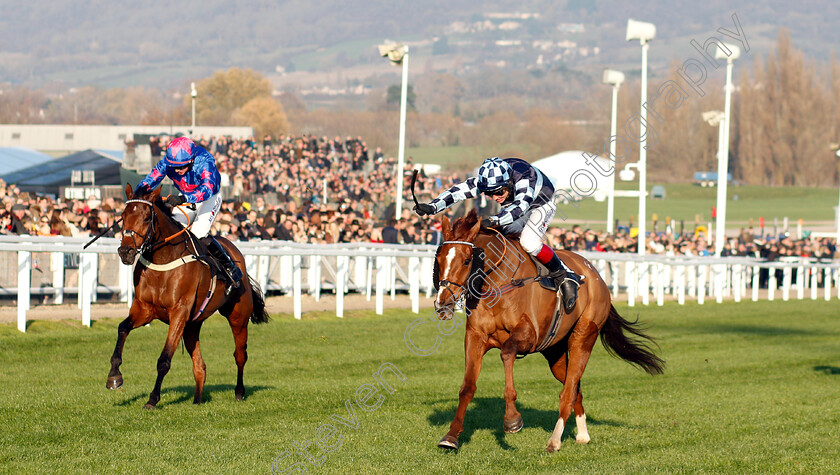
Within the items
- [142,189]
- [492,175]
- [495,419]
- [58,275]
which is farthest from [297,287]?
[492,175]

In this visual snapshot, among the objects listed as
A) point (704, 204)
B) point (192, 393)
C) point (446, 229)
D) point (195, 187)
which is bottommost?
point (192, 393)

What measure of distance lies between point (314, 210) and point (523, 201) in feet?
37.4

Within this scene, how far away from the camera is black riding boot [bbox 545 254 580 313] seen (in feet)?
21.7

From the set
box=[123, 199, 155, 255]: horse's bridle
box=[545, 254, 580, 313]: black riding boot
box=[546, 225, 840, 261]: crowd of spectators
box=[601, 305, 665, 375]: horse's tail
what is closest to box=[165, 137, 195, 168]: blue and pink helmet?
box=[123, 199, 155, 255]: horse's bridle

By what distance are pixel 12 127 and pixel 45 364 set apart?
75.0 metres

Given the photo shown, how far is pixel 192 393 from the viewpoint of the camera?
813 cm

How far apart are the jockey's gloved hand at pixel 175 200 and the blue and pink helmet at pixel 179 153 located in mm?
235

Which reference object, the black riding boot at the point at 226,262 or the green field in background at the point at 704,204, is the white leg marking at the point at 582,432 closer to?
the black riding boot at the point at 226,262

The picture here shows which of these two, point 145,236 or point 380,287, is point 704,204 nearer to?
point 380,287

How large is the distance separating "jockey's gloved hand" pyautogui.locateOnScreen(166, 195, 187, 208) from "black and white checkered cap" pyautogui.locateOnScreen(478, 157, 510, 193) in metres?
2.42

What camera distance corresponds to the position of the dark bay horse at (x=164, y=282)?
703cm

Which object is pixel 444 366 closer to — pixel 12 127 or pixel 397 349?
pixel 397 349

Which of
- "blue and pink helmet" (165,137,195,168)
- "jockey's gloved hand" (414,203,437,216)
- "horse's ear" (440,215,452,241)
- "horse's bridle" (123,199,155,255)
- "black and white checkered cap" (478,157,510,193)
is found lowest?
"horse's bridle" (123,199,155,255)

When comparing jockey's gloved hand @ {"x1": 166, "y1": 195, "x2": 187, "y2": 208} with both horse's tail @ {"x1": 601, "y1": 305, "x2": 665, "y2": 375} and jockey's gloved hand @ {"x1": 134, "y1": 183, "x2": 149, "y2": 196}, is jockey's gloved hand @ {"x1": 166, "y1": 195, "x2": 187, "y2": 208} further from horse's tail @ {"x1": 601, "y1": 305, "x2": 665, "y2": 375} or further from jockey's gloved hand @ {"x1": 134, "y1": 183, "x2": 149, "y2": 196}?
horse's tail @ {"x1": 601, "y1": 305, "x2": 665, "y2": 375}
